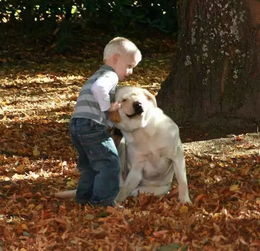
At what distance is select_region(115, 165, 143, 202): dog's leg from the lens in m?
6.35

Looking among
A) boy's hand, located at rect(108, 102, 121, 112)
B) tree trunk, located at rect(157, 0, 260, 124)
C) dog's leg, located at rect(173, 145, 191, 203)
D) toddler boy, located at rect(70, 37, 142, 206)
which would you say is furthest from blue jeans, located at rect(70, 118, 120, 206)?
tree trunk, located at rect(157, 0, 260, 124)

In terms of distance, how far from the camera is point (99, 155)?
5938mm

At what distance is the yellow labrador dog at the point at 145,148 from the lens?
593 cm

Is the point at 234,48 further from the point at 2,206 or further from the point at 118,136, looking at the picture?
Answer: the point at 2,206

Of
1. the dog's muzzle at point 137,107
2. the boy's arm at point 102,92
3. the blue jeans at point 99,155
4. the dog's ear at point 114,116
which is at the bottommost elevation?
the blue jeans at point 99,155

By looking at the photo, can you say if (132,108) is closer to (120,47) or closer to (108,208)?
(120,47)

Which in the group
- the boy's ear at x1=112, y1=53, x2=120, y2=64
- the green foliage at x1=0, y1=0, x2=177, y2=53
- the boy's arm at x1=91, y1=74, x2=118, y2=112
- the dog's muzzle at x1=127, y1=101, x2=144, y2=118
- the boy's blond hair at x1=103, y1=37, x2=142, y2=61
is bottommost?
the green foliage at x1=0, y1=0, x2=177, y2=53

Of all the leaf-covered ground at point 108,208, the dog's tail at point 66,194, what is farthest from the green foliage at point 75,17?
the dog's tail at point 66,194

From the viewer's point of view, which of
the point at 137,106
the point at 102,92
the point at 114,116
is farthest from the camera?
the point at 114,116

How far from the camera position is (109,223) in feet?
18.7

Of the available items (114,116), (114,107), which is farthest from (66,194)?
(114,107)

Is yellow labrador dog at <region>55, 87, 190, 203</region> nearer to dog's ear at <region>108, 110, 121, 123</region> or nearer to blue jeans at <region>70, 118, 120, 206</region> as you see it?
dog's ear at <region>108, 110, 121, 123</region>

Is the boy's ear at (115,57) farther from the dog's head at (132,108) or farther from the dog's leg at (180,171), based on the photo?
the dog's leg at (180,171)

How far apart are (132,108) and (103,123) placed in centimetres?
28
